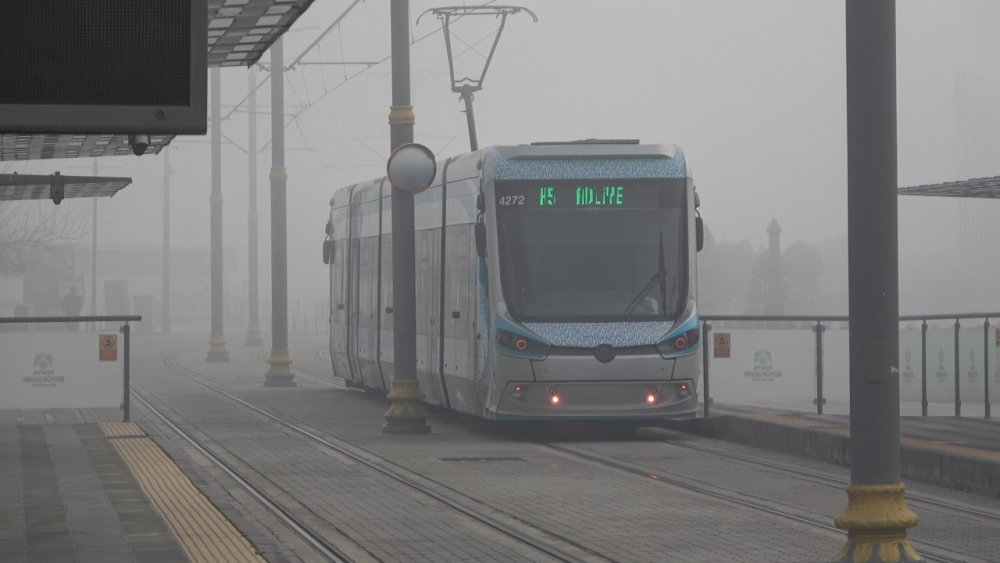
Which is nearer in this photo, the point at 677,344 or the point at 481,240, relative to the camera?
the point at 677,344

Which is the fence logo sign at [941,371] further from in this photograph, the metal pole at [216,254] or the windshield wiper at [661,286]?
the metal pole at [216,254]

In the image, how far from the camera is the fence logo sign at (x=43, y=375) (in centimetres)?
2072

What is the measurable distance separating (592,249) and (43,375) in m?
6.65

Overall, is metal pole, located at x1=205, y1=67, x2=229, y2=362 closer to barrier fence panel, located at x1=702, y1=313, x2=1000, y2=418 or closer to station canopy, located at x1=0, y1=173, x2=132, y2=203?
barrier fence panel, located at x1=702, y1=313, x2=1000, y2=418

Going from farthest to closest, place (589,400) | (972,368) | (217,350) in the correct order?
(217,350), (972,368), (589,400)

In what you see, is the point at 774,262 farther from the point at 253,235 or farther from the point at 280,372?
the point at 280,372

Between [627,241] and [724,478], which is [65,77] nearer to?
[724,478]

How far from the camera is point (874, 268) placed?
832 centimetres

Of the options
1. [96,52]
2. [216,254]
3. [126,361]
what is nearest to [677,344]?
[126,361]

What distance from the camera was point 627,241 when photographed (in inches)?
754

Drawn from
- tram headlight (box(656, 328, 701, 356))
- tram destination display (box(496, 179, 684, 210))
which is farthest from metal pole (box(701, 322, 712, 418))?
tram destination display (box(496, 179, 684, 210))

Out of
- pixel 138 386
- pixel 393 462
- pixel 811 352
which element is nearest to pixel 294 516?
pixel 393 462

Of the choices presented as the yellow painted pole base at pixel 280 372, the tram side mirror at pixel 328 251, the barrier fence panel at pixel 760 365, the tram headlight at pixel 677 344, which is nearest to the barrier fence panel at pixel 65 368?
the tram headlight at pixel 677 344

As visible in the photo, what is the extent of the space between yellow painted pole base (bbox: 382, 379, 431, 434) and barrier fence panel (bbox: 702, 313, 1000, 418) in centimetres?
332
